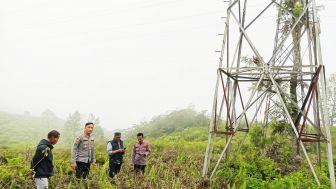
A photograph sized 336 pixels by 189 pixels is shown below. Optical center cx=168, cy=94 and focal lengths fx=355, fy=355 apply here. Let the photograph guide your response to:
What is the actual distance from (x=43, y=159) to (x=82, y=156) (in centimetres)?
194

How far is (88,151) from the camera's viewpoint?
28.2 ft

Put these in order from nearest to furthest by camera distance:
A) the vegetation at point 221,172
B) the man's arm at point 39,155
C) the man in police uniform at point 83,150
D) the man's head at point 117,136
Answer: the man's arm at point 39,155
the man in police uniform at point 83,150
the vegetation at point 221,172
the man's head at point 117,136

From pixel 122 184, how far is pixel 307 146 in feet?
48.2

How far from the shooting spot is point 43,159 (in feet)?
21.7

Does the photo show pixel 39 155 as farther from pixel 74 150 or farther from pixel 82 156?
pixel 82 156

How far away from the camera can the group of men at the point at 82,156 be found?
21.6 feet

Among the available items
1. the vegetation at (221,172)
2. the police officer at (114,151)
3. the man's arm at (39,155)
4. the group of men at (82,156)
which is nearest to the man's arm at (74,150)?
the group of men at (82,156)

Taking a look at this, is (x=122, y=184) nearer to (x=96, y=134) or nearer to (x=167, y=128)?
(x=167, y=128)

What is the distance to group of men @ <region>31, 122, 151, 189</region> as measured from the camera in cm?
659

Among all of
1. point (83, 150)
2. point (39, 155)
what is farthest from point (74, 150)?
point (39, 155)

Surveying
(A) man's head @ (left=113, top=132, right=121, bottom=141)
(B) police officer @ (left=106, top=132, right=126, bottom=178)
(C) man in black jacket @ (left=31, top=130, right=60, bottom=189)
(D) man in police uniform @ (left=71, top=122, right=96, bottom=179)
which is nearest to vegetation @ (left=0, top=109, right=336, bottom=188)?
(B) police officer @ (left=106, top=132, right=126, bottom=178)

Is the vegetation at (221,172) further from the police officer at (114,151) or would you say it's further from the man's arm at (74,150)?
the man's arm at (74,150)

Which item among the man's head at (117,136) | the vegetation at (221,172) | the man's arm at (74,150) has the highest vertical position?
the man's head at (117,136)

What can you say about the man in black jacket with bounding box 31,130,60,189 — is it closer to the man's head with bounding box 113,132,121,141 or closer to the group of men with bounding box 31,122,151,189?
the group of men with bounding box 31,122,151,189
